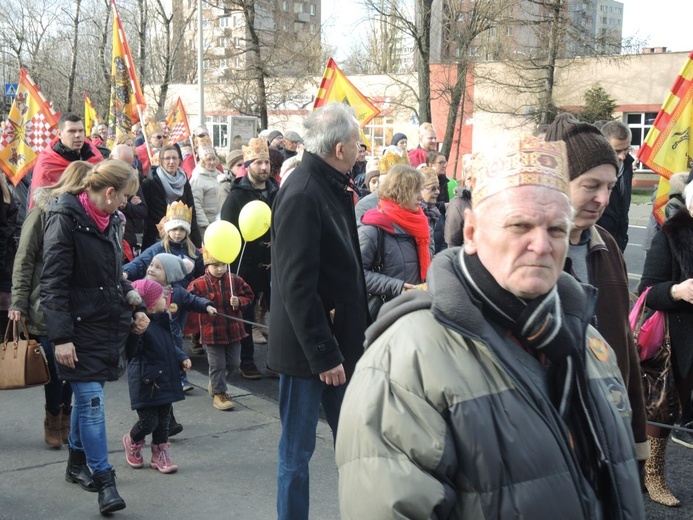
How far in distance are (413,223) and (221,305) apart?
2.26 meters

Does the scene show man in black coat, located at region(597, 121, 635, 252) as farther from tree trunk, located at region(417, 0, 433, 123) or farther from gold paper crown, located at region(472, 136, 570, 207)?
tree trunk, located at region(417, 0, 433, 123)

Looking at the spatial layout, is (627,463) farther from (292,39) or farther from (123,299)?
(292,39)

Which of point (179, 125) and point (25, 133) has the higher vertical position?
point (179, 125)

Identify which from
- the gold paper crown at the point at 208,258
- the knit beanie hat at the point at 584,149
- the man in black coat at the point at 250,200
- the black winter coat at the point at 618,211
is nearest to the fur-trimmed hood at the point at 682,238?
the knit beanie hat at the point at 584,149

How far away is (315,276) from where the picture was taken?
148 inches

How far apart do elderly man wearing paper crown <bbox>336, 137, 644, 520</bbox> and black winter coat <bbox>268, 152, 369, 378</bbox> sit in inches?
65.5

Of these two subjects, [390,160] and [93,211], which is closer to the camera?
[93,211]

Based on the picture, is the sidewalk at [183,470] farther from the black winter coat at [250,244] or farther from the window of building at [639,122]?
the window of building at [639,122]

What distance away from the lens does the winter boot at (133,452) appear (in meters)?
5.23

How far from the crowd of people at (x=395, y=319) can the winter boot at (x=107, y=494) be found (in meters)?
0.02

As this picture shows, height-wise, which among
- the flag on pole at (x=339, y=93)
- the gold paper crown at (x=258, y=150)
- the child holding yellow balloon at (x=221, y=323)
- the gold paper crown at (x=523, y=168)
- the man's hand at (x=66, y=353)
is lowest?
the child holding yellow balloon at (x=221, y=323)

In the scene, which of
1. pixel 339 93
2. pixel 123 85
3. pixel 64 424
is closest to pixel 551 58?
pixel 339 93

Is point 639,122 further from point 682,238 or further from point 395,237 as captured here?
point 682,238

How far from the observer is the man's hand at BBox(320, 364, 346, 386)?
146 inches
